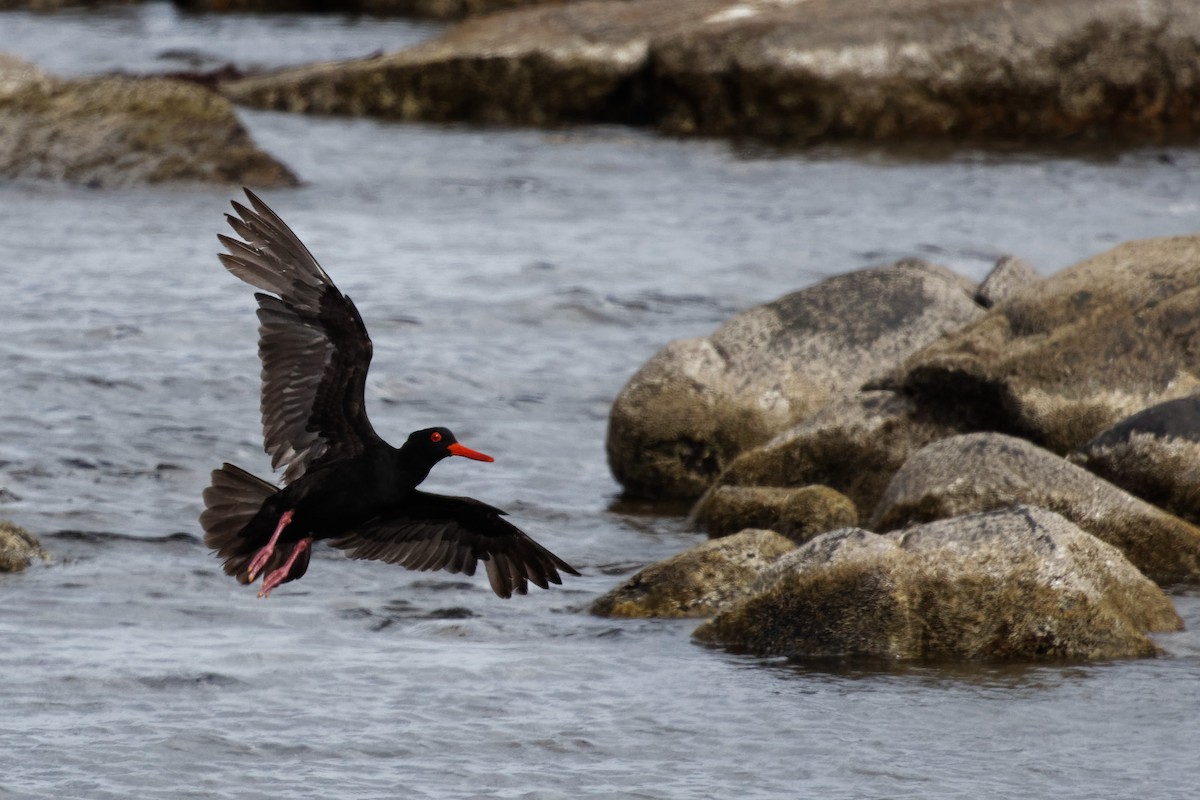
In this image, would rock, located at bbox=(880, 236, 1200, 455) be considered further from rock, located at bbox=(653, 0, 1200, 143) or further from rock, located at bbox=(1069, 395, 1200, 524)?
rock, located at bbox=(653, 0, 1200, 143)

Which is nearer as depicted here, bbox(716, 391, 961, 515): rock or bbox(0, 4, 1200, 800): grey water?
bbox(0, 4, 1200, 800): grey water

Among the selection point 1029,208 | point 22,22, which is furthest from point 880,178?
point 22,22

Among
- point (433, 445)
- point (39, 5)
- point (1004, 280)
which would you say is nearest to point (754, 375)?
point (1004, 280)

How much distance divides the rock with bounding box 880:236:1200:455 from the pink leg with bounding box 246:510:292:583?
13.4 ft

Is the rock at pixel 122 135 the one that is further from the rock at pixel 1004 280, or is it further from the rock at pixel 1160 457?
the rock at pixel 1160 457

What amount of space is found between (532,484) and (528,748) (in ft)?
13.3

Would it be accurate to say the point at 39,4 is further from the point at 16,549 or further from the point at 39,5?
the point at 16,549

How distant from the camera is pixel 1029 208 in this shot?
57.4 ft

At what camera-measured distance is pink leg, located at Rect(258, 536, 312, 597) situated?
7344mm

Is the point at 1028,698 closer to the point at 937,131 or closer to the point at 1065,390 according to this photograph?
the point at 1065,390

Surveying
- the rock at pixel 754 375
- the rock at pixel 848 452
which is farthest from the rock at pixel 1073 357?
the rock at pixel 754 375

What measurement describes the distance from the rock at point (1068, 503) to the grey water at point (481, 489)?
346 millimetres

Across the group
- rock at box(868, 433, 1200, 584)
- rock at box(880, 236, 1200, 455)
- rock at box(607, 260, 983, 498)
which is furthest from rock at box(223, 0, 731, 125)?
rock at box(868, 433, 1200, 584)

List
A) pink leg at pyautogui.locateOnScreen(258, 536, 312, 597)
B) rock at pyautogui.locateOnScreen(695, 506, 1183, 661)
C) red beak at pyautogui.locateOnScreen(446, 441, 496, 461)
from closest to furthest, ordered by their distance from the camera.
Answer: red beak at pyautogui.locateOnScreen(446, 441, 496, 461)
pink leg at pyautogui.locateOnScreen(258, 536, 312, 597)
rock at pyautogui.locateOnScreen(695, 506, 1183, 661)
